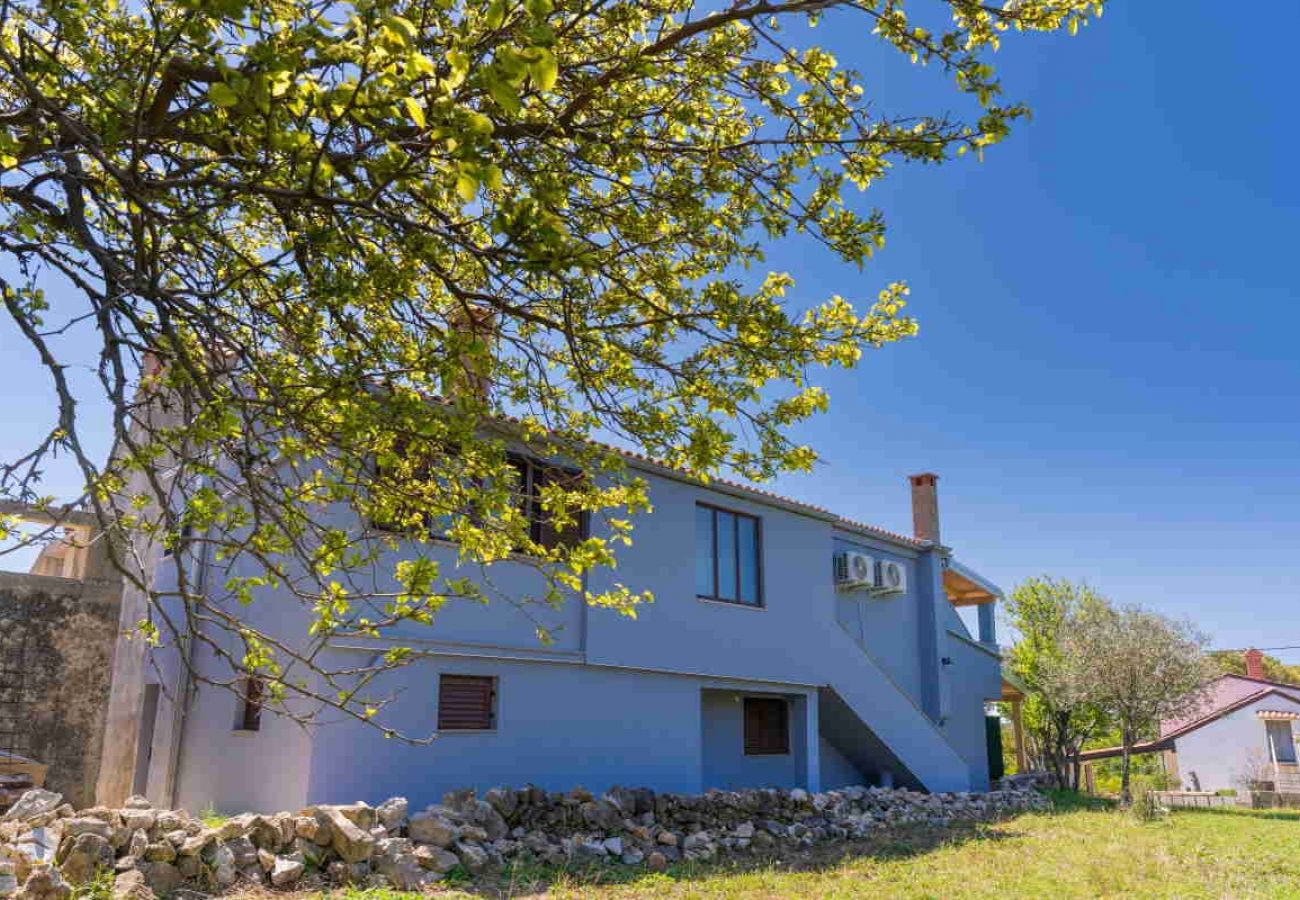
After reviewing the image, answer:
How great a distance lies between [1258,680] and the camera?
1679 inches

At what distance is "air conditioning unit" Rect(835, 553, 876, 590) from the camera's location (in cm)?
2009

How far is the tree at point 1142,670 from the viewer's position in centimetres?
2469

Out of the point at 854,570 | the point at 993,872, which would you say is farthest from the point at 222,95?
the point at 854,570

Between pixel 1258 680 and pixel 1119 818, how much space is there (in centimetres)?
2914

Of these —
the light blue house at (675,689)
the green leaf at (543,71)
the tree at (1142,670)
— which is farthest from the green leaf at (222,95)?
the tree at (1142,670)

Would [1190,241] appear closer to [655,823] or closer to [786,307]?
[655,823]

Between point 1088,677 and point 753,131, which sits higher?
point 753,131

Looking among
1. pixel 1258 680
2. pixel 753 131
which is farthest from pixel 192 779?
pixel 1258 680

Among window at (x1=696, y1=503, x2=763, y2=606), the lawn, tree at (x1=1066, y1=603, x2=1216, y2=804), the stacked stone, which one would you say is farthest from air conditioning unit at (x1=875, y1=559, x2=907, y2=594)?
tree at (x1=1066, y1=603, x2=1216, y2=804)

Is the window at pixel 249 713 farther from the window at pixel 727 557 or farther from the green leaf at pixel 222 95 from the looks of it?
the green leaf at pixel 222 95

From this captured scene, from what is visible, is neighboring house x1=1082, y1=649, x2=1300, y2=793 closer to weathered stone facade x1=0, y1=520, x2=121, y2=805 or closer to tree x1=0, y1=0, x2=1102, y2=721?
weathered stone facade x1=0, y1=520, x2=121, y2=805

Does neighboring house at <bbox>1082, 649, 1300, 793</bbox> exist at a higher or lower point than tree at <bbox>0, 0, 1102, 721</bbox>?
lower

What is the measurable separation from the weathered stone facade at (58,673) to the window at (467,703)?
4.28 metres

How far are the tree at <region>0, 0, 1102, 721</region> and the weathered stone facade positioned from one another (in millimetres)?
6931
